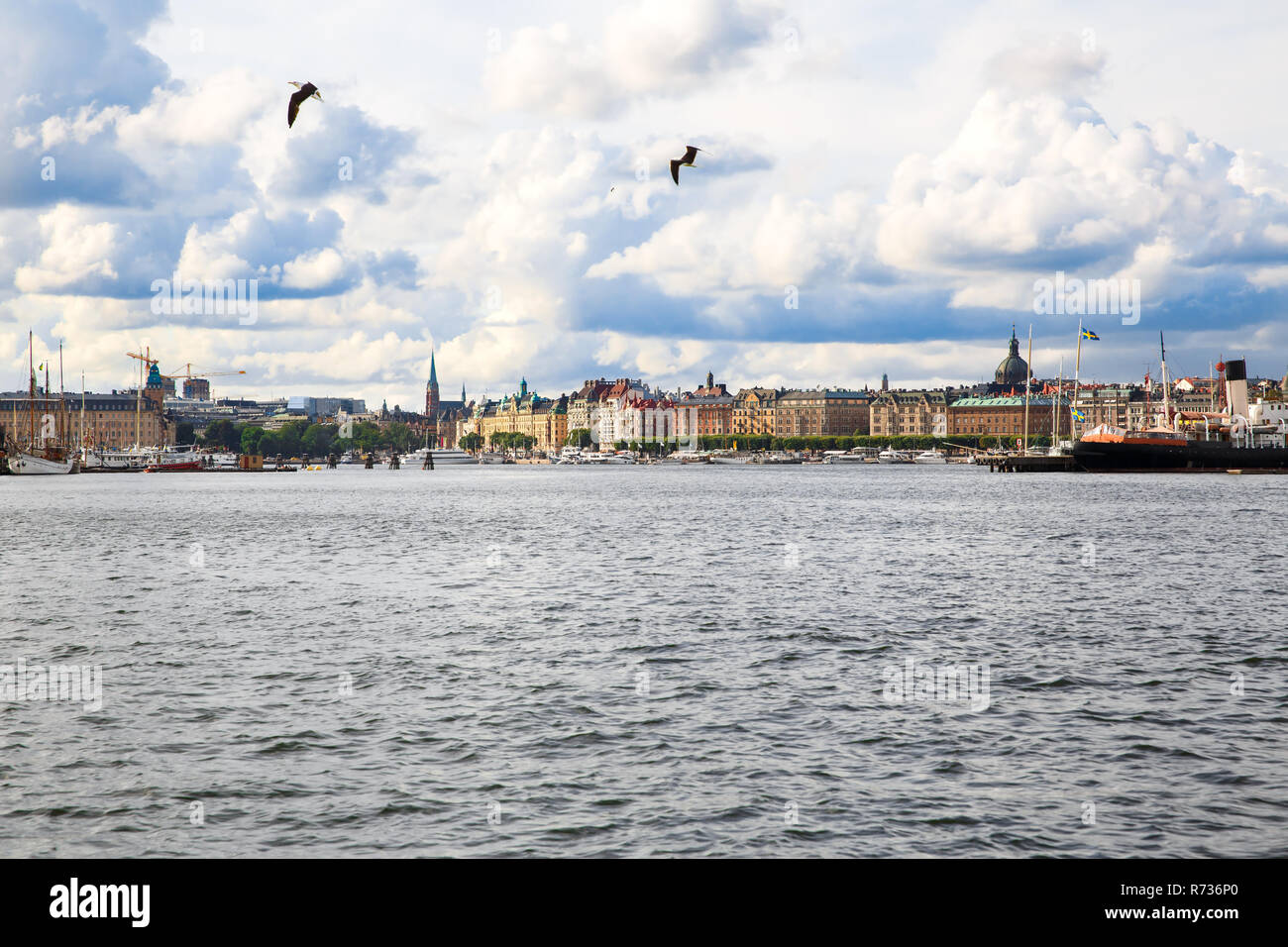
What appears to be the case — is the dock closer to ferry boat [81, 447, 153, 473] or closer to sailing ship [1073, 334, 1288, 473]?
sailing ship [1073, 334, 1288, 473]

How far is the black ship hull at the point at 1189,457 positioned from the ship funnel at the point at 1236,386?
9.86 meters

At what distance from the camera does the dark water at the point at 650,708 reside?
1201cm

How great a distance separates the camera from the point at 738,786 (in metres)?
13.3

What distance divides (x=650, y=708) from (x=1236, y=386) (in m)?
131

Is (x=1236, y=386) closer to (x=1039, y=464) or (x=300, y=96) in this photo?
(x=1039, y=464)

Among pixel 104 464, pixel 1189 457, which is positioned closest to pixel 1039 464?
pixel 1189 457

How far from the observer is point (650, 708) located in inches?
681

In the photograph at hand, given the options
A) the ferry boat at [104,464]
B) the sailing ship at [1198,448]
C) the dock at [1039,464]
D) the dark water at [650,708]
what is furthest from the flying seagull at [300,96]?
the ferry boat at [104,464]

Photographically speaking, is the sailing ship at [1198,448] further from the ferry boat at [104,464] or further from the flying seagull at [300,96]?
the ferry boat at [104,464]
